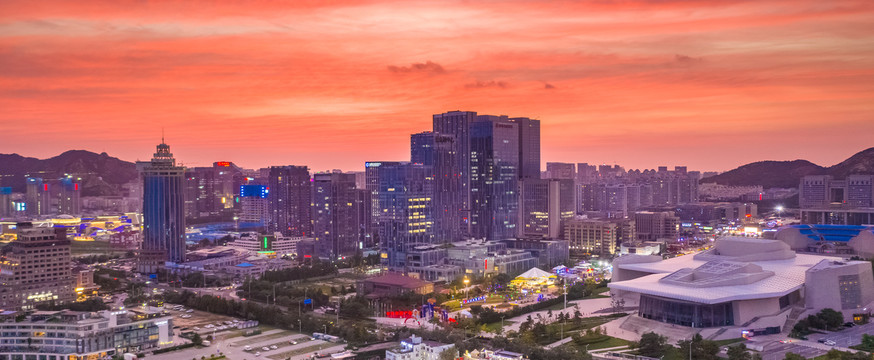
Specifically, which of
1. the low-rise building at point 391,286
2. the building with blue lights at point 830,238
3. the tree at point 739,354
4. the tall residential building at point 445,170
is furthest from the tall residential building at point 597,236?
the tree at point 739,354

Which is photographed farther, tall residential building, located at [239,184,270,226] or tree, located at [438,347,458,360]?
tall residential building, located at [239,184,270,226]

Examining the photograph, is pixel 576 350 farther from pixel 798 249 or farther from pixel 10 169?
pixel 10 169

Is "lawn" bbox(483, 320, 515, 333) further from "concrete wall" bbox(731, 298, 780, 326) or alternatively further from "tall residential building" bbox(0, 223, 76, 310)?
"tall residential building" bbox(0, 223, 76, 310)

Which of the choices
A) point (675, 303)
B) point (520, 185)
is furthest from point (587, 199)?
point (675, 303)

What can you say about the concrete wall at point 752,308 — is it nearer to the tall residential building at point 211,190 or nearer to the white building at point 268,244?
the white building at point 268,244

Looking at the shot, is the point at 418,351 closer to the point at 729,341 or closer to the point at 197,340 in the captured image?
the point at 197,340

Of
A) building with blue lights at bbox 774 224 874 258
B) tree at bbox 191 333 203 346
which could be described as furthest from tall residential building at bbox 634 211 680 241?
tree at bbox 191 333 203 346

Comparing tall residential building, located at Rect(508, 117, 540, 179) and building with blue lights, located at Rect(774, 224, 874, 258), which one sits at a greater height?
tall residential building, located at Rect(508, 117, 540, 179)
